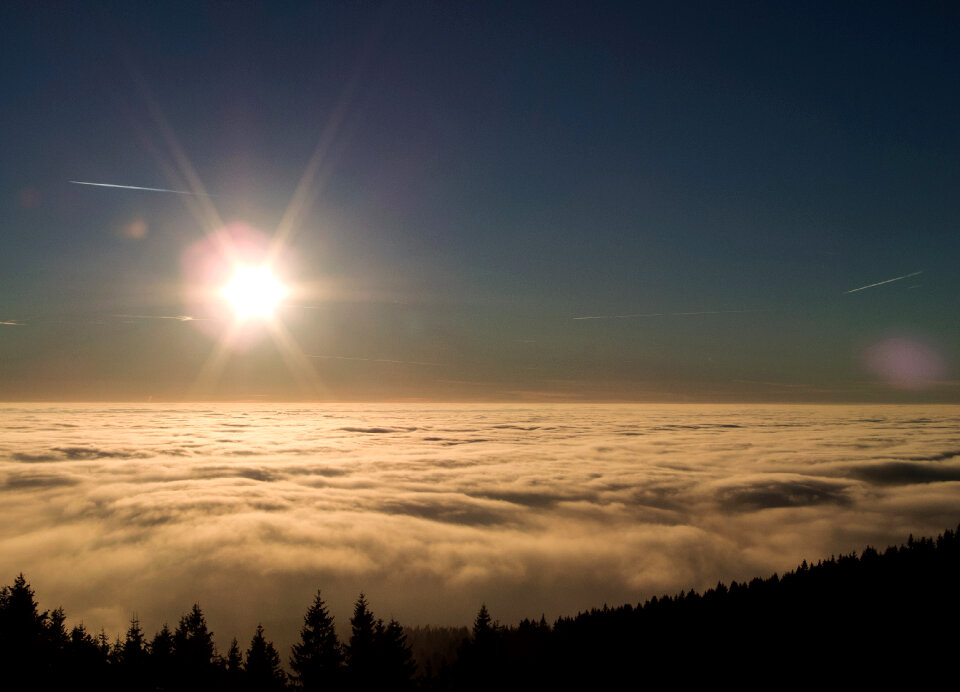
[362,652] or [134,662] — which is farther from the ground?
[362,652]

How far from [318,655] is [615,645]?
33155 millimetres

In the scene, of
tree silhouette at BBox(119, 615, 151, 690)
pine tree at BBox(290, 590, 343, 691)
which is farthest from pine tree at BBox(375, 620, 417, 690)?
tree silhouette at BBox(119, 615, 151, 690)

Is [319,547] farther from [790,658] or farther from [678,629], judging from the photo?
[790,658]

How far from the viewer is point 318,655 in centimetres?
2872

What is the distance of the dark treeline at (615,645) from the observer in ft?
92.1

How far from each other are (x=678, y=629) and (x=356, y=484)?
10273cm

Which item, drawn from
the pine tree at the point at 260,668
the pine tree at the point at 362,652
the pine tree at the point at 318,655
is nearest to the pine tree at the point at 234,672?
the pine tree at the point at 260,668

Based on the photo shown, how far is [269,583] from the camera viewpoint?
177125 mm

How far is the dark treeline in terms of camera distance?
28062 millimetres

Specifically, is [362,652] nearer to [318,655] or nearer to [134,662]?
[318,655]

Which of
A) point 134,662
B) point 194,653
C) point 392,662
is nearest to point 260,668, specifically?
point 194,653

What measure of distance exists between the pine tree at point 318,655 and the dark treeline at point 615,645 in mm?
64

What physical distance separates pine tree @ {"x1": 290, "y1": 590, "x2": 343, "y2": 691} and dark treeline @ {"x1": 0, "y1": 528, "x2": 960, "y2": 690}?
6 centimetres

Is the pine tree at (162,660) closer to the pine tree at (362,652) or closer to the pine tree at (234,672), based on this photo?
the pine tree at (234,672)
